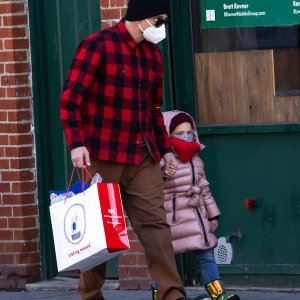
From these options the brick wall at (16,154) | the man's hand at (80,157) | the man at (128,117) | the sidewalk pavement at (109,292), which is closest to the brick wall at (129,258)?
the sidewalk pavement at (109,292)

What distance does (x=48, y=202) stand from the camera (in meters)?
8.91

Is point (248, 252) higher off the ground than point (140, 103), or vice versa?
point (140, 103)

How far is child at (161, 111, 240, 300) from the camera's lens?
7.54m

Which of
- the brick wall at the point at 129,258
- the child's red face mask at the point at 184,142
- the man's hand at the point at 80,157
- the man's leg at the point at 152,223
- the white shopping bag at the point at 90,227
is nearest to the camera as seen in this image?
the white shopping bag at the point at 90,227

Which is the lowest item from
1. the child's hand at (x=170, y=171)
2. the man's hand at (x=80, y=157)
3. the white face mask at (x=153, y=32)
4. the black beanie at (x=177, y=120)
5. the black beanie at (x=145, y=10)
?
the child's hand at (x=170, y=171)

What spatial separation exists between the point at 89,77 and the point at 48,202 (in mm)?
2182

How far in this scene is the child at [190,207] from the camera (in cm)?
754

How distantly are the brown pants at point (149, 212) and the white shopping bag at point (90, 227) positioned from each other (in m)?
0.33

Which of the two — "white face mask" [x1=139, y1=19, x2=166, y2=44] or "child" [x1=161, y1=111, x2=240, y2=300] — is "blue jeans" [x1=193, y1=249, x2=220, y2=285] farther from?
"white face mask" [x1=139, y1=19, x2=166, y2=44]

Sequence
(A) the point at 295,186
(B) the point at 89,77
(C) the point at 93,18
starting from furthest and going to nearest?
(C) the point at 93,18, (A) the point at 295,186, (B) the point at 89,77

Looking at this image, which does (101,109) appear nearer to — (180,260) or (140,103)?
(140,103)

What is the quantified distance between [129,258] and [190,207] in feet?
3.65

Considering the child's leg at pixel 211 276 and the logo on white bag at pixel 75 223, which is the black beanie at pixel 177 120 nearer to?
the child's leg at pixel 211 276

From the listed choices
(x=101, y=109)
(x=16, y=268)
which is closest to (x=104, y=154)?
(x=101, y=109)
